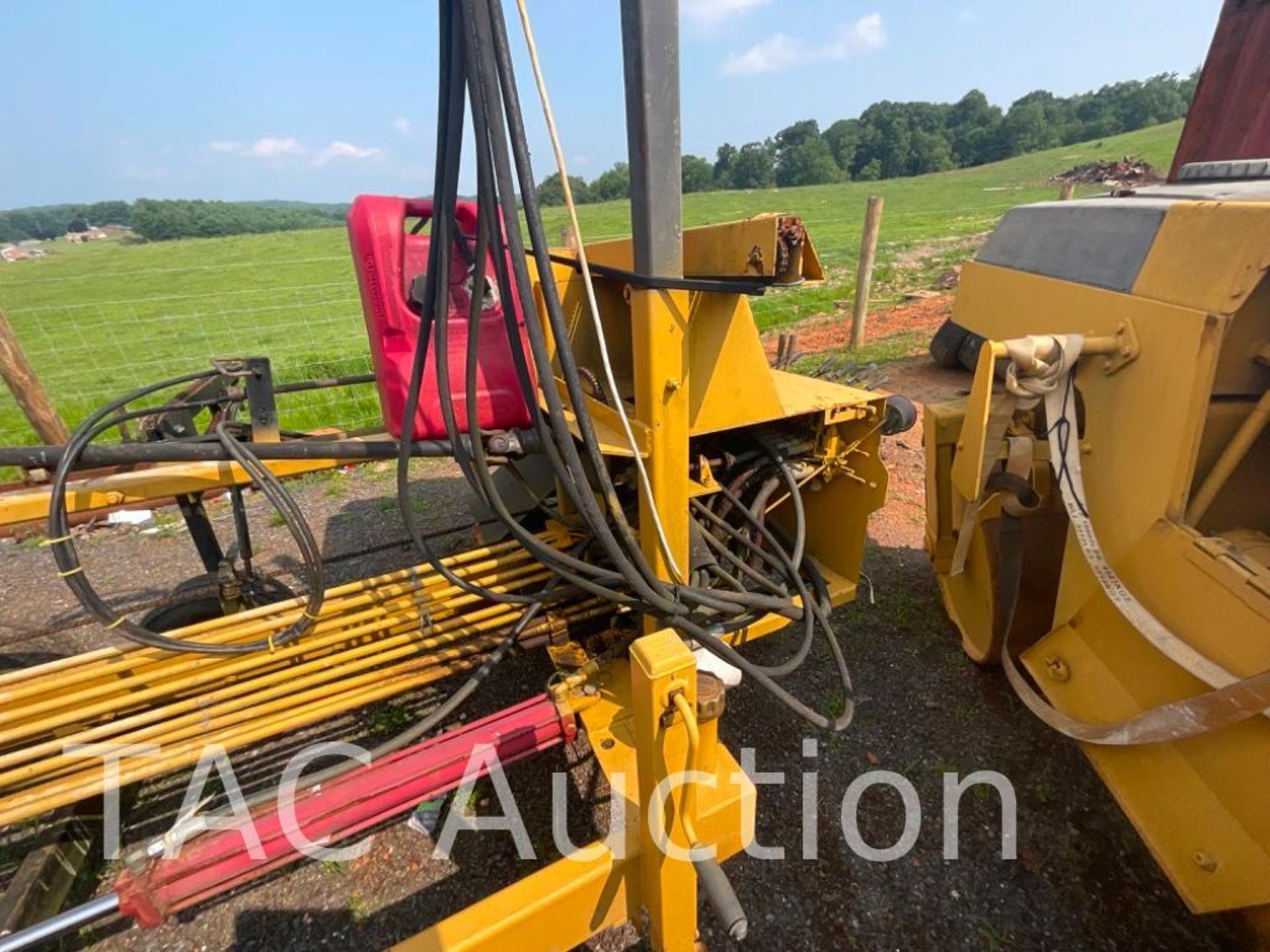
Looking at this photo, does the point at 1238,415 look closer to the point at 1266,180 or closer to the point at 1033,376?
the point at 1033,376

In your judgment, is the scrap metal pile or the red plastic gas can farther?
the scrap metal pile

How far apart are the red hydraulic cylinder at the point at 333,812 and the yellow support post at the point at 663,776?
1.96 ft

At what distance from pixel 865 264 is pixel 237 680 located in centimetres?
889

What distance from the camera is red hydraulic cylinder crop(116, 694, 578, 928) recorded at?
1471mm

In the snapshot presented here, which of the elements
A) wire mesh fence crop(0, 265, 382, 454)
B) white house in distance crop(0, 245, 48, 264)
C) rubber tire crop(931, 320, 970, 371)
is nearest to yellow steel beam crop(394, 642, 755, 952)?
wire mesh fence crop(0, 265, 382, 454)

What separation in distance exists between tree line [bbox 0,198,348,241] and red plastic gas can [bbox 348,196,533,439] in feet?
200

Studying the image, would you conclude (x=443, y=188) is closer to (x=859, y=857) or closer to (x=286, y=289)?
(x=859, y=857)

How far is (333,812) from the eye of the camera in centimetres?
166

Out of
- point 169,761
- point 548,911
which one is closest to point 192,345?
point 169,761

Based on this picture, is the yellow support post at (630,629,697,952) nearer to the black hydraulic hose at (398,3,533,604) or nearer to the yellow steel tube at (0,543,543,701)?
the black hydraulic hose at (398,3,533,604)

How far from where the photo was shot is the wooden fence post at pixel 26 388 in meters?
4.40

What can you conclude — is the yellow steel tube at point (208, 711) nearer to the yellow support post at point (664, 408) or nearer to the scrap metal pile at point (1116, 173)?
the yellow support post at point (664, 408)

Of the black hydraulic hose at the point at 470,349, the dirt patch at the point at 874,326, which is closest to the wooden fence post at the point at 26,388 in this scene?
the black hydraulic hose at the point at 470,349

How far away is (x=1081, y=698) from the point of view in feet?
6.93
